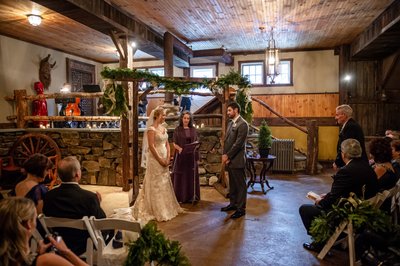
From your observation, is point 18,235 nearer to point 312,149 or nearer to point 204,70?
point 312,149

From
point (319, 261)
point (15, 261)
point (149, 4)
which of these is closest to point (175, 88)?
point (149, 4)

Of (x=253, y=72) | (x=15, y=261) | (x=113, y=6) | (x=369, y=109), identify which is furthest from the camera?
(x=253, y=72)

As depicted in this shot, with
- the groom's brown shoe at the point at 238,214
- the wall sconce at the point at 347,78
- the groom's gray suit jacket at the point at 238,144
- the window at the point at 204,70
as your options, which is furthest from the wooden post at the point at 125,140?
the wall sconce at the point at 347,78

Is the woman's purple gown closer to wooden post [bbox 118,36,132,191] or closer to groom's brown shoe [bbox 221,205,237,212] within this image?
groom's brown shoe [bbox 221,205,237,212]

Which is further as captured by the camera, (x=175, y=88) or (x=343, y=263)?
(x=175, y=88)

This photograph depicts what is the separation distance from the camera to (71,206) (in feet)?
6.53

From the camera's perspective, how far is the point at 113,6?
5113 mm

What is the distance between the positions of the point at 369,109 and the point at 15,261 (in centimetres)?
888

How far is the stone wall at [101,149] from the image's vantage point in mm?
6066

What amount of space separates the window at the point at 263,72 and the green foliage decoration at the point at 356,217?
6.63m

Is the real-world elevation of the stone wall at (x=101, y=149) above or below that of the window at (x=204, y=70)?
below

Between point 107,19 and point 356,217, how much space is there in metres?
4.48

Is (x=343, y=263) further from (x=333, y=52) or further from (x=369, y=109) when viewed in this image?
(x=333, y=52)

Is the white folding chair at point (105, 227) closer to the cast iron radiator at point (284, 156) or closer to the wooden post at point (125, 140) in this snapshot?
the wooden post at point (125, 140)
